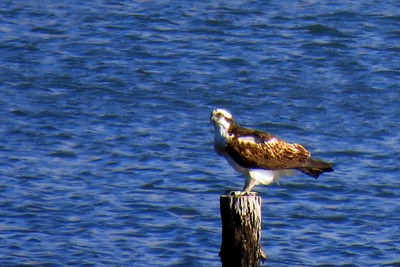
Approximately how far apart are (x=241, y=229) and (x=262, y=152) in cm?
124

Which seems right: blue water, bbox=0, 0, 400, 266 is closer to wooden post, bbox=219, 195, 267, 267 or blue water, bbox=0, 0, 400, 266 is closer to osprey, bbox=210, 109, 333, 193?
osprey, bbox=210, 109, 333, 193

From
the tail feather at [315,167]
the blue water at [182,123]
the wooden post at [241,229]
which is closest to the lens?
the wooden post at [241,229]

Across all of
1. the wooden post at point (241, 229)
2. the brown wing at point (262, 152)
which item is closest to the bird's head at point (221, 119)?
the brown wing at point (262, 152)

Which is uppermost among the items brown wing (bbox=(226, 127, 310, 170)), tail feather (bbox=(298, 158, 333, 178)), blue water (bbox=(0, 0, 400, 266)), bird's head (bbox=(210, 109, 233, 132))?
blue water (bbox=(0, 0, 400, 266))

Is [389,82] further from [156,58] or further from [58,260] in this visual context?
[58,260]

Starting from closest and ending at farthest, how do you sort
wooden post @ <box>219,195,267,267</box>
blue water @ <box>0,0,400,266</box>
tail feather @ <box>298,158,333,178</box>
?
wooden post @ <box>219,195,267,267</box>, tail feather @ <box>298,158,333,178</box>, blue water @ <box>0,0,400,266</box>

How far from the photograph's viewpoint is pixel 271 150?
31.4ft

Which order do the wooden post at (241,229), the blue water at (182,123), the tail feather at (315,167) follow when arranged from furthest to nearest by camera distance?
the blue water at (182,123), the tail feather at (315,167), the wooden post at (241,229)

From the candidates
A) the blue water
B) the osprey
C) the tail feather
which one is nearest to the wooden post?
the osprey

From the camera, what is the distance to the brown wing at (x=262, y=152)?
31.0 ft

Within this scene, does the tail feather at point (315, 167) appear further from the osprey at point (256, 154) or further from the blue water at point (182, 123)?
the blue water at point (182, 123)

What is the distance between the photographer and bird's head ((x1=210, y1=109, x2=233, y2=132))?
948 cm

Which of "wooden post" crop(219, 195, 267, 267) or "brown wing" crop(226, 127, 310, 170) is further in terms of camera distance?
"brown wing" crop(226, 127, 310, 170)

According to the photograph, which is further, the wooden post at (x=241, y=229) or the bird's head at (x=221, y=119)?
the bird's head at (x=221, y=119)
